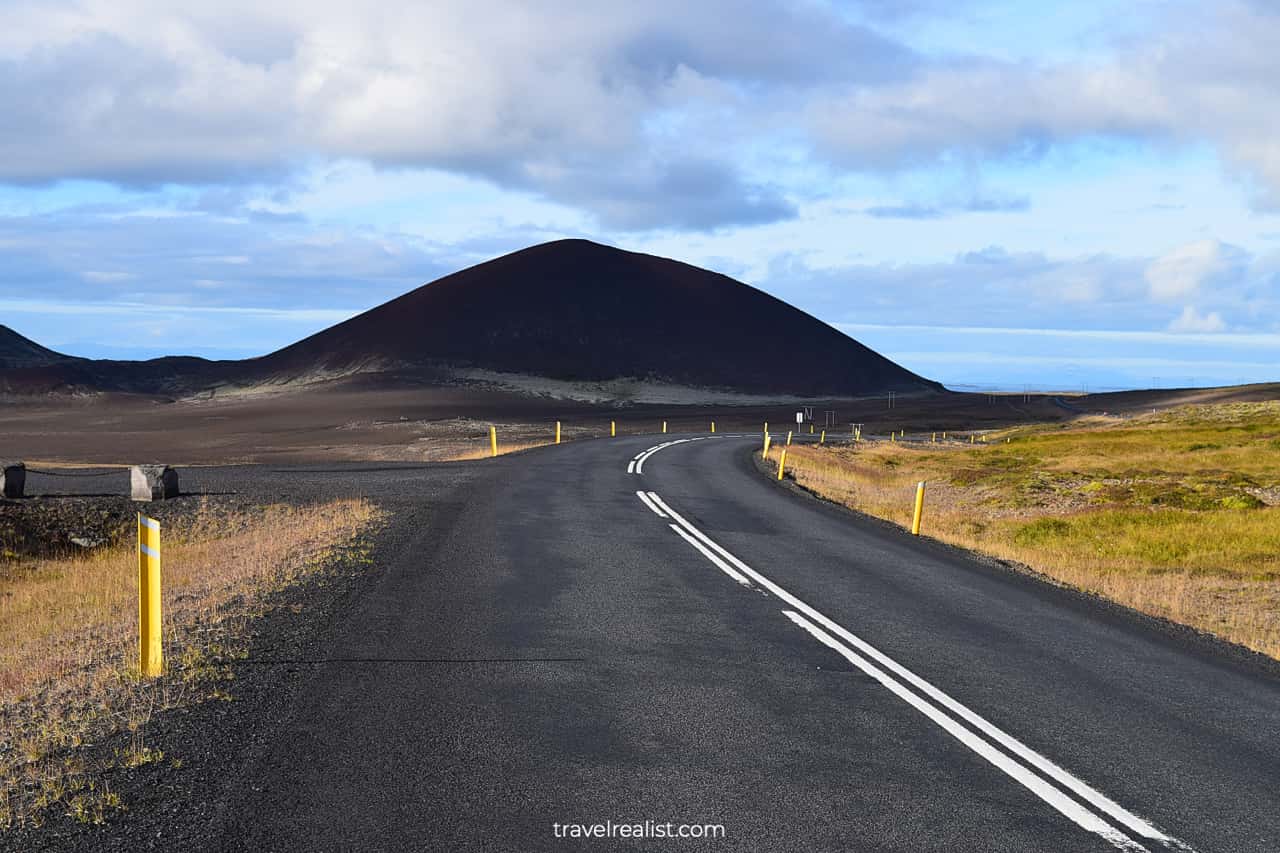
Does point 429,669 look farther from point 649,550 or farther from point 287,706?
point 649,550

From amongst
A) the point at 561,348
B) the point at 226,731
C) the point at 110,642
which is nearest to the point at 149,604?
the point at 226,731

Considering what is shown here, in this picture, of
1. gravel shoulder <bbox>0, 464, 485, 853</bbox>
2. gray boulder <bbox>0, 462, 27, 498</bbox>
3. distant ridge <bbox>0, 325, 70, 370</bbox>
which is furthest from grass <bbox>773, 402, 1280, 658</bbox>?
distant ridge <bbox>0, 325, 70, 370</bbox>

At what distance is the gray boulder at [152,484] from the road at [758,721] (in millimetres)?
13190

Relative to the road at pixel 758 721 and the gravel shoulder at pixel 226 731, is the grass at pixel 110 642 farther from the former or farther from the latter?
the road at pixel 758 721

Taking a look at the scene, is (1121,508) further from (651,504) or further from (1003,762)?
(1003,762)

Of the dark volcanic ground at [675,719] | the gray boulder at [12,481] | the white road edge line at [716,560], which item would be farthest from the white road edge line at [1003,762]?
the gray boulder at [12,481]

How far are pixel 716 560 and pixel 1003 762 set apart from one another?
8.03 meters

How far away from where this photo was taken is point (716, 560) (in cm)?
1394

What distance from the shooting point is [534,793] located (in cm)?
535

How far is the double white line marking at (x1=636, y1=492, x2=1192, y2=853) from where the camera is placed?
16.7 feet

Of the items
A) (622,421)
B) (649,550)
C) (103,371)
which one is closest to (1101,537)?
(649,550)

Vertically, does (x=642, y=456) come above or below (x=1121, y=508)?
above

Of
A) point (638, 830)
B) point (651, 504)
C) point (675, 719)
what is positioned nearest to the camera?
point (638, 830)

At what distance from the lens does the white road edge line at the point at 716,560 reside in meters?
12.4
